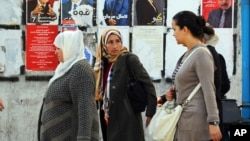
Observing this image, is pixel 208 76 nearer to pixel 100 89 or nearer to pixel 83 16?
pixel 100 89

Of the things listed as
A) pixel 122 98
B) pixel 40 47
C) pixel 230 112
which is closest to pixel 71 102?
pixel 122 98

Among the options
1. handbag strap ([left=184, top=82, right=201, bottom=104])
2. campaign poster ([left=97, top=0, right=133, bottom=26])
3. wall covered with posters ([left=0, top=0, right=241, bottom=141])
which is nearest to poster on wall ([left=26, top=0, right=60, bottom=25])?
wall covered with posters ([left=0, top=0, right=241, bottom=141])

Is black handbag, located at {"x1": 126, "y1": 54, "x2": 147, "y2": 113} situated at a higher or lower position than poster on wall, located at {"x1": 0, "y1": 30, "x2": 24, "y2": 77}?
lower

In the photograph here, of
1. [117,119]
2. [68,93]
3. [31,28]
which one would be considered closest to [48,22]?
[31,28]

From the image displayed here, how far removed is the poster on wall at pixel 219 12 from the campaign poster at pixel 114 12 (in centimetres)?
91

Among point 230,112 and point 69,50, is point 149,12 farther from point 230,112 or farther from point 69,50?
point 69,50

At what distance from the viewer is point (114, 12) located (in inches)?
274

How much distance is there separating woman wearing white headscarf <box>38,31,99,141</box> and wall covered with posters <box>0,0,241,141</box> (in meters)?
2.52

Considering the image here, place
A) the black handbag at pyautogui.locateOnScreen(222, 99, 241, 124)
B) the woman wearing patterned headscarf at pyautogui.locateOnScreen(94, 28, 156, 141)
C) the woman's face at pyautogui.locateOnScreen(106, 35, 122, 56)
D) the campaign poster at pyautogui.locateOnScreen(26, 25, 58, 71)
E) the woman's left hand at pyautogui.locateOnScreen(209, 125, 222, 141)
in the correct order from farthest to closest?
the campaign poster at pyautogui.locateOnScreen(26, 25, 58, 71), the black handbag at pyautogui.locateOnScreen(222, 99, 241, 124), the woman's face at pyautogui.locateOnScreen(106, 35, 122, 56), the woman wearing patterned headscarf at pyautogui.locateOnScreen(94, 28, 156, 141), the woman's left hand at pyautogui.locateOnScreen(209, 125, 222, 141)

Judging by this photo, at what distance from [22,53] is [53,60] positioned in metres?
0.38

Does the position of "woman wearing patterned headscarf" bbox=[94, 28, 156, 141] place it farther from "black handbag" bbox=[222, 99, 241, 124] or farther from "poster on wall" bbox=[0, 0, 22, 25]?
"poster on wall" bbox=[0, 0, 22, 25]

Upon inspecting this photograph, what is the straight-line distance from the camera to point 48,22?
6.99m

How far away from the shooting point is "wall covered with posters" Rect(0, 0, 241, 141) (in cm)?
696

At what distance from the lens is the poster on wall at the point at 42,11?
698 cm
